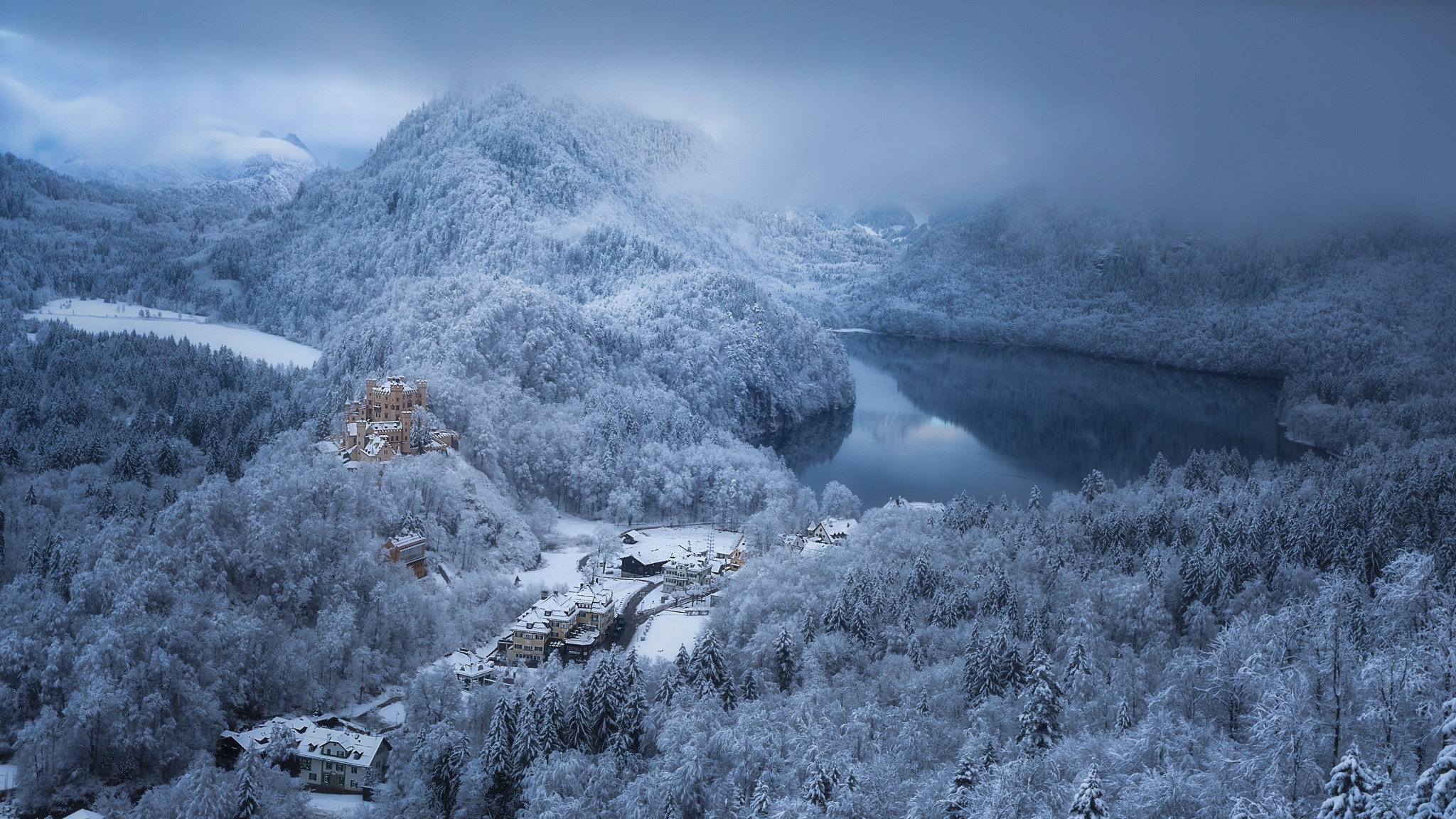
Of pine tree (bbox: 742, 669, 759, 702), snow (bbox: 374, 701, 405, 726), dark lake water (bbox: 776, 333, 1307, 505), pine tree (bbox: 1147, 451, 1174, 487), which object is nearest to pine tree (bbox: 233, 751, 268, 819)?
snow (bbox: 374, 701, 405, 726)

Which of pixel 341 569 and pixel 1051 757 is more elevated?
pixel 1051 757

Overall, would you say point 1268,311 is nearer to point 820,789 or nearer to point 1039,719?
point 1039,719

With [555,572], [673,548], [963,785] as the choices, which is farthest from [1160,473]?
[963,785]

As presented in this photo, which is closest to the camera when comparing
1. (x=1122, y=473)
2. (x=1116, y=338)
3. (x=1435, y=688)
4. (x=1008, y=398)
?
(x=1435, y=688)

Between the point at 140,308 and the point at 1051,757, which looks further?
the point at 140,308

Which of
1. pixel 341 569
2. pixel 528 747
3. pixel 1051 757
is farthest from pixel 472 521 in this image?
pixel 1051 757

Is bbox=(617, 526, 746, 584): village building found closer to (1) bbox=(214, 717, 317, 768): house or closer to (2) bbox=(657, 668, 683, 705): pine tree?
(2) bbox=(657, 668, 683, 705): pine tree

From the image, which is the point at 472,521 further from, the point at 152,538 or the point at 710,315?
the point at 710,315
